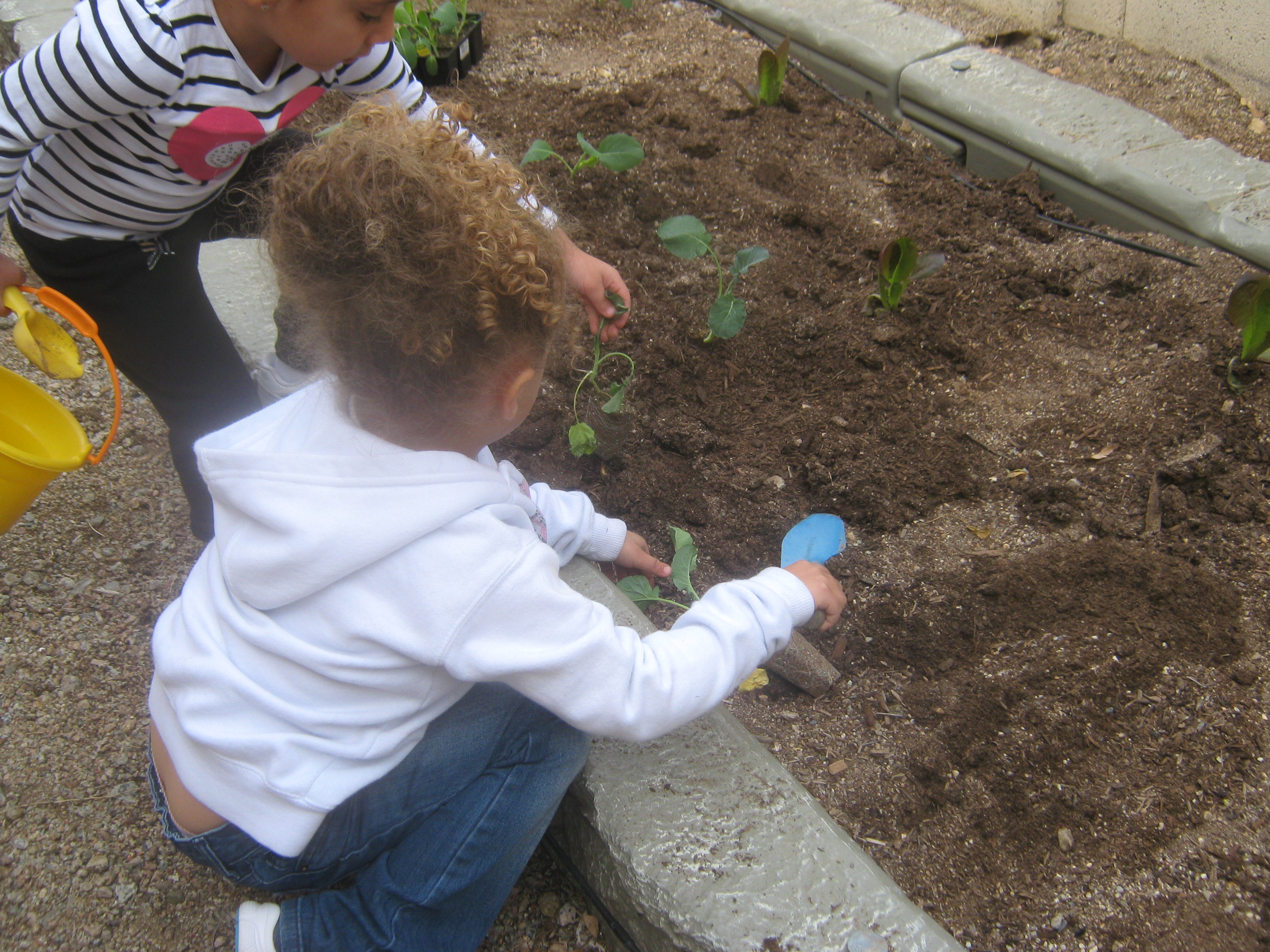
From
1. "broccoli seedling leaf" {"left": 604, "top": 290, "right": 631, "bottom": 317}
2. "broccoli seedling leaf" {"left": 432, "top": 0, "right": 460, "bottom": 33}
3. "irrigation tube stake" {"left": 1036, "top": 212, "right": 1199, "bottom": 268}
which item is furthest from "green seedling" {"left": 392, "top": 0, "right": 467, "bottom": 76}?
"irrigation tube stake" {"left": 1036, "top": 212, "right": 1199, "bottom": 268}

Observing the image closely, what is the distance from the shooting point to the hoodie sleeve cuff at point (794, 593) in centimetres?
120

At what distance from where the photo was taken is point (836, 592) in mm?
1286

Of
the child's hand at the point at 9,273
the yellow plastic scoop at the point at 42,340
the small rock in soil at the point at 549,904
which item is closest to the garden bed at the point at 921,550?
the small rock in soil at the point at 549,904

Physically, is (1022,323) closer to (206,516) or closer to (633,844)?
(633,844)

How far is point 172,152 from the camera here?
142 cm

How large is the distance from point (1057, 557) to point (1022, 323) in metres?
0.69

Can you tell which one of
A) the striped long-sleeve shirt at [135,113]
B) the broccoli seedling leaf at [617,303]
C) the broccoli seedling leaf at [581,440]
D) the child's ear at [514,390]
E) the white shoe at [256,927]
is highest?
the striped long-sleeve shirt at [135,113]

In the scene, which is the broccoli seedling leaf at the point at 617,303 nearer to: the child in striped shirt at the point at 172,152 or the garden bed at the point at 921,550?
the child in striped shirt at the point at 172,152

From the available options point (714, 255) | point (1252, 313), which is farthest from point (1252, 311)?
point (714, 255)

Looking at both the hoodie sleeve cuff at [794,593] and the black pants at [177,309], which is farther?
the black pants at [177,309]

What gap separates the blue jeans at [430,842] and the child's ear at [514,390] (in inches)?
15.9

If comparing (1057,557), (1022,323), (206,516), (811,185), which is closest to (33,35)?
(206,516)

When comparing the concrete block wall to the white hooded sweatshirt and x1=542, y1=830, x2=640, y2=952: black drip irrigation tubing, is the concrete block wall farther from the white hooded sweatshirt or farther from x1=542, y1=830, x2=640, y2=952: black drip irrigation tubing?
x1=542, y1=830, x2=640, y2=952: black drip irrigation tubing

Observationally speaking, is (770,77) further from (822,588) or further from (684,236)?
(822,588)
